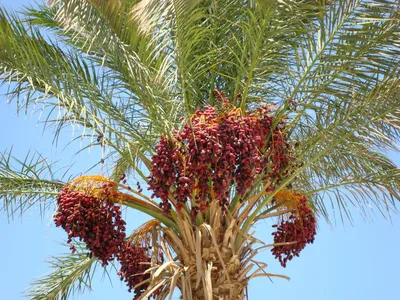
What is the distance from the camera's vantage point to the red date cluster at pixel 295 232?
21.1 ft

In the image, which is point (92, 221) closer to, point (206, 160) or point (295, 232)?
point (206, 160)

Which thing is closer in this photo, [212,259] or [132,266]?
[212,259]

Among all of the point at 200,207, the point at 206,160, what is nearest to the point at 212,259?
the point at 200,207

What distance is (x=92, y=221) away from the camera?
6.01 metres

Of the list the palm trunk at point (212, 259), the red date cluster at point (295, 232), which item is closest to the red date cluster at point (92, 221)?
the palm trunk at point (212, 259)

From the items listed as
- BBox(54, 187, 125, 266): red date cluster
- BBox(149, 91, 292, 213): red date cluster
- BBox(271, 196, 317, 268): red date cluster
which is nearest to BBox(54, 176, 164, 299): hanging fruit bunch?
BBox(54, 187, 125, 266): red date cluster

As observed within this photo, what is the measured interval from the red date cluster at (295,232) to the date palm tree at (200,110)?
0.04ft

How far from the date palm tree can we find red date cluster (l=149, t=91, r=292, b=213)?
1cm

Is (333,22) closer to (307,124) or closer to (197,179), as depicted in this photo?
(307,124)

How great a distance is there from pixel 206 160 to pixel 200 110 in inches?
27.4

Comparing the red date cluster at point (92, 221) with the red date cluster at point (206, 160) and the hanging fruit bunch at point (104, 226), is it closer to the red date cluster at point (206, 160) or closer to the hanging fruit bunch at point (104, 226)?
the hanging fruit bunch at point (104, 226)

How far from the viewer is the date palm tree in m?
5.71

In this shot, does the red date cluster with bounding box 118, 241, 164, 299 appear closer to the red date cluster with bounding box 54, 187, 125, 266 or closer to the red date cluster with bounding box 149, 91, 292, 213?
the red date cluster with bounding box 54, 187, 125, 266

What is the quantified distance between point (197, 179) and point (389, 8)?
7.36 feet
